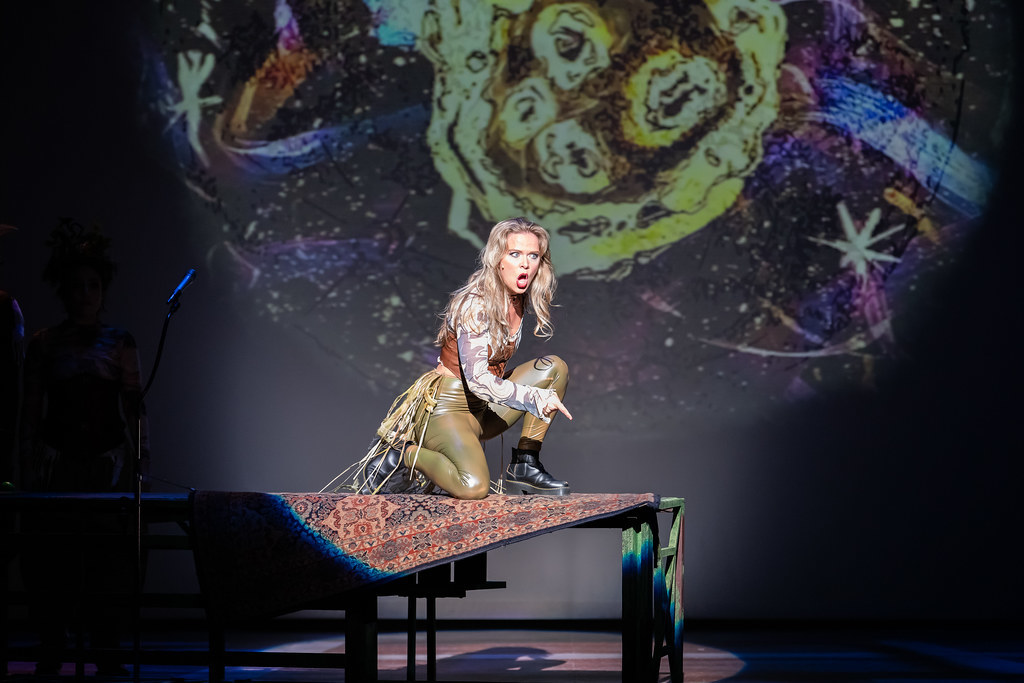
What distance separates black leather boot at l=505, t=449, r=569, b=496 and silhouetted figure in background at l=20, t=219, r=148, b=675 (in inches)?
53.7

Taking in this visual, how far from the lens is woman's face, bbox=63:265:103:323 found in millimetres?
4090

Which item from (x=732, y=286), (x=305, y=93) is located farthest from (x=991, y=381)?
(x=305, y=93)

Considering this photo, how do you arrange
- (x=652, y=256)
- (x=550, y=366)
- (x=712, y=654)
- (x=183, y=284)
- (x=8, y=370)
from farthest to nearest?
(x=652, y=256) → (x=712, y=654) → (x=8, y=370) → (x=550, y=366) → (x=183, y=284)

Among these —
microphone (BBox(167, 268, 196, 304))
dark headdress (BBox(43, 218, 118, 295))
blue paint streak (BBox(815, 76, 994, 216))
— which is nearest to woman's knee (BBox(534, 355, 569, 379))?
microphone (BBox(167, 268, 196, 304))

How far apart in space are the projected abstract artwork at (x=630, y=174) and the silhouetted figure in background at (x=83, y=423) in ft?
4.45

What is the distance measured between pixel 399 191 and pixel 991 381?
3.07 metres

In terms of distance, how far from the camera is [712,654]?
14.8 feet

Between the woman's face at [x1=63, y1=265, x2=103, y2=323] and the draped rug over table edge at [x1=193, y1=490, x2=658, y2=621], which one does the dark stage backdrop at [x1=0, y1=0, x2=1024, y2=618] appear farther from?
the draped rug over table edge at [x1=193, y1=490, x2=658, y2=621]

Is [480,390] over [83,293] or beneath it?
beneath

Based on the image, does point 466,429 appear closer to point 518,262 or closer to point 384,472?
point 384,472

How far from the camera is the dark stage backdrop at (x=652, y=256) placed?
531 cm

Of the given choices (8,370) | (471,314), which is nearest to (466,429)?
(471,314)

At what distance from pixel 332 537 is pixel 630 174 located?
294cm

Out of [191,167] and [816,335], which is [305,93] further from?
[816,335]
